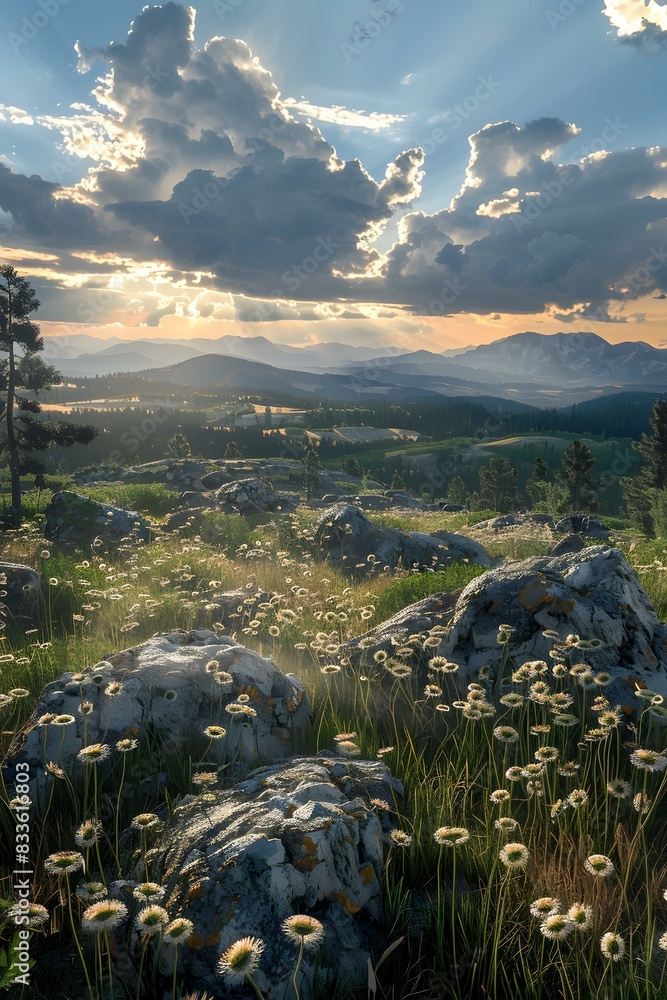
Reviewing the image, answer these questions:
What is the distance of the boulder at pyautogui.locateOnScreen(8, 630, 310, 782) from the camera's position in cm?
434

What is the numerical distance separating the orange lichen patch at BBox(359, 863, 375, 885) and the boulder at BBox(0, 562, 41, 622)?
808 cm

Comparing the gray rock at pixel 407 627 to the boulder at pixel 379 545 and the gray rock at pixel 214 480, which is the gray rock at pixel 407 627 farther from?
the gray rock at pixel 214 480

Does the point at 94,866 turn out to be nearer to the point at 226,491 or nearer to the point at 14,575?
the point at 14,575

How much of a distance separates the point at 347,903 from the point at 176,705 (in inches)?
95.4

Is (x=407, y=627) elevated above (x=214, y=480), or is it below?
above

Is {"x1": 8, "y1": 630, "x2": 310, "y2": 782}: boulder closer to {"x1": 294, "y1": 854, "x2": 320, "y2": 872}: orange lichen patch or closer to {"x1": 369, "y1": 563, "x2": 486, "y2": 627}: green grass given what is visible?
{"x1": 294, "y1": 854, "x2": 320, "y2": 872}: orange lichen patch

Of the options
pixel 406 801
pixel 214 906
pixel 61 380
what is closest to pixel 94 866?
pixel 214 906

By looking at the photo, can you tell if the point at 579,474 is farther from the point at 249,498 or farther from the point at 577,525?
the point at 249,498

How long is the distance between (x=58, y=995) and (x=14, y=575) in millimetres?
8462

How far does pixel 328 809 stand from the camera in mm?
2990

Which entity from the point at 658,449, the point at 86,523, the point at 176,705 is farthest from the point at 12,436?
the point at 658,449

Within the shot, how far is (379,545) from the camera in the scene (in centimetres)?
1531

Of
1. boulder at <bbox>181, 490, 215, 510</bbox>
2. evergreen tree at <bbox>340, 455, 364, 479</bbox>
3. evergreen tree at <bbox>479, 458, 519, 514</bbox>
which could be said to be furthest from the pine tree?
evergreen tree at <bbox>340, 455, 364, 479</bbox>

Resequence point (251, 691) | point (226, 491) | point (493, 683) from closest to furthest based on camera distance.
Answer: point (251, 691), point (493, 683), point (226, 491)
